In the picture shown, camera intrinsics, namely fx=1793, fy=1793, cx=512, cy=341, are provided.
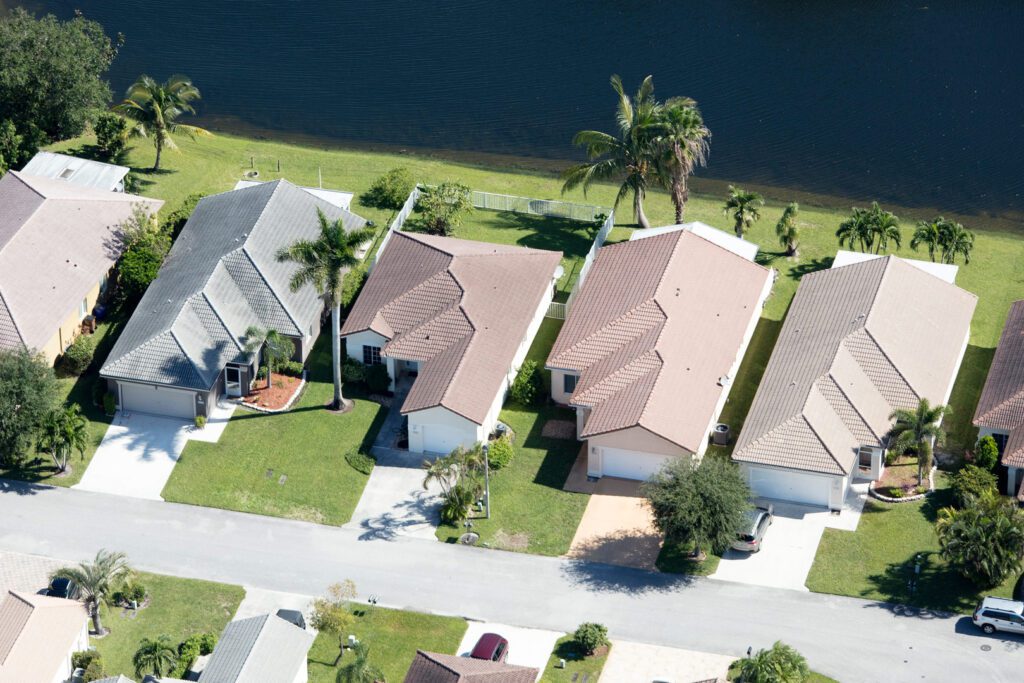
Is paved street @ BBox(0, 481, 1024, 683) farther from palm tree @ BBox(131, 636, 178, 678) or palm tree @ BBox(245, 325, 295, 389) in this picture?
palm tree @ BBox(245, 325, 295, 389)

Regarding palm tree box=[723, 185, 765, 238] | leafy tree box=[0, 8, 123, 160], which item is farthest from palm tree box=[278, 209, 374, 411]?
leafy tree box=[0, 8, 123, 160]

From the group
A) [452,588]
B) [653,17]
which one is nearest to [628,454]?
[452,588]

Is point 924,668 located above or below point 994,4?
below

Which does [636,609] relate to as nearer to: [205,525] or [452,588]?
[452,588]

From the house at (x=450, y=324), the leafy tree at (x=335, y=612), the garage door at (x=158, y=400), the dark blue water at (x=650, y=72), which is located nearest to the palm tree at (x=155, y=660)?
the leafy tree at (x=335, y=612)

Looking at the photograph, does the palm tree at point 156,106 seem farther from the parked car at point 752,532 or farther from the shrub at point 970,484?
the shrub at point 970,484

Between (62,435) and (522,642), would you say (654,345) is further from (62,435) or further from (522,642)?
(62,435)

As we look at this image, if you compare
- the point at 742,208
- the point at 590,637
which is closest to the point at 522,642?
the point at 590,637

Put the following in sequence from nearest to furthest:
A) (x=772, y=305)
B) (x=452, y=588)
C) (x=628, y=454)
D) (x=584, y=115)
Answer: (x=452, y=588) < (x=628, y=454) < (x=772, y=305) < (x=584, y=115)
